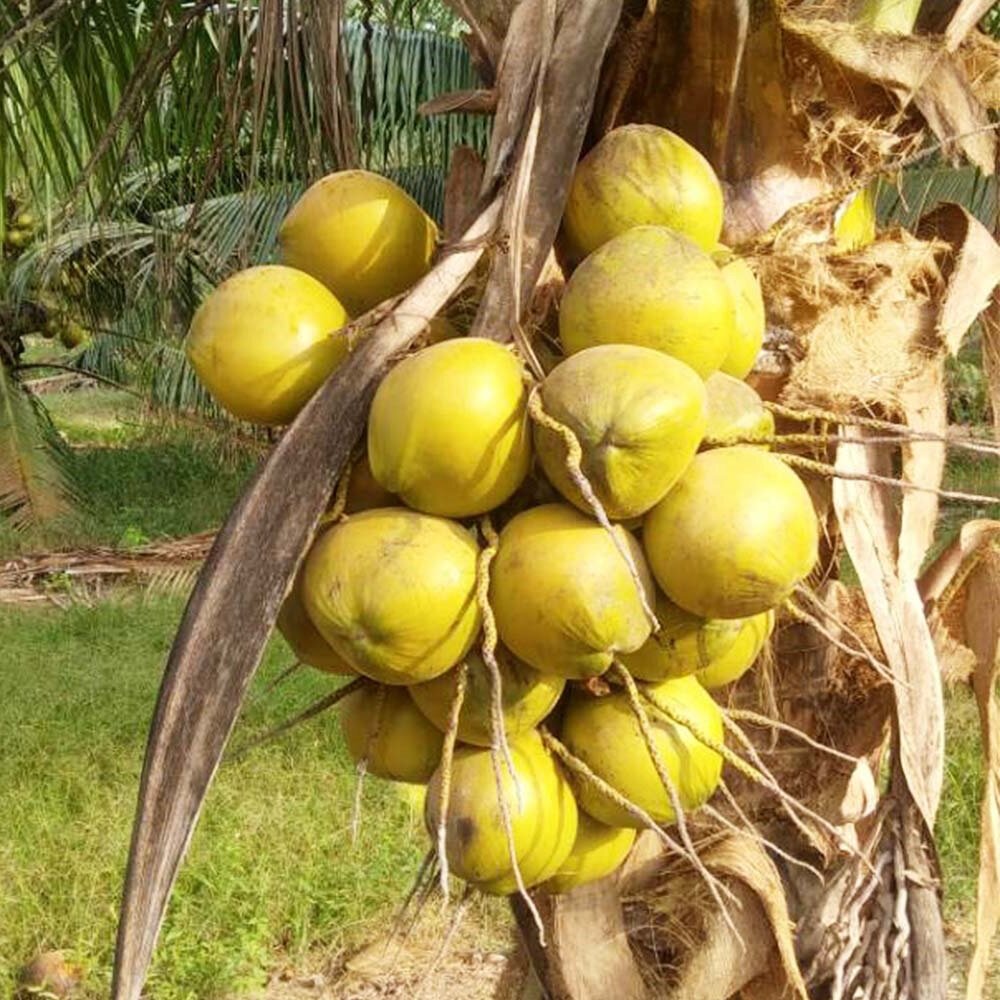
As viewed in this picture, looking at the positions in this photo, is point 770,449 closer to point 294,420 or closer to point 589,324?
point 589,324

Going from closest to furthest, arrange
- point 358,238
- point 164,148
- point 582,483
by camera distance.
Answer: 1. point 582,483
2. point 358,238
3. point 164,148

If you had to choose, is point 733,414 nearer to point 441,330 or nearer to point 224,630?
point 441,330

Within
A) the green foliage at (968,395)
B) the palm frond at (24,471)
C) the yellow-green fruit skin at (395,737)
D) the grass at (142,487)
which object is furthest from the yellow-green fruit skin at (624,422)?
the green foliage at (968,395)

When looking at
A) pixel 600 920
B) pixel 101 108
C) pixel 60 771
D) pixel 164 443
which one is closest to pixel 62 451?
pixel 164 443

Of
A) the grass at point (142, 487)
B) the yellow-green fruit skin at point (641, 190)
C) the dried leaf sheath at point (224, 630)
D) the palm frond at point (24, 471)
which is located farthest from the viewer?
the grass at point (142, 487)

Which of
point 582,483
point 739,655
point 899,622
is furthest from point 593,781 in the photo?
point 899,622

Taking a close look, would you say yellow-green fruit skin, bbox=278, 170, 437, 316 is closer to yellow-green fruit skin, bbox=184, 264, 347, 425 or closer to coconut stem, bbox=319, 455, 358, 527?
yellow-green fruit skin, bbox=184, 264, 347, 425

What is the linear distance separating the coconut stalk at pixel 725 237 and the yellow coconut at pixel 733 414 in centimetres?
14

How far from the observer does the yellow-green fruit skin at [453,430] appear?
0.91 m

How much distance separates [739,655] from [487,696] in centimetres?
Answer: 20

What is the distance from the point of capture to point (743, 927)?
53.5 inches

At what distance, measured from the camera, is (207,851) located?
13.3 feet

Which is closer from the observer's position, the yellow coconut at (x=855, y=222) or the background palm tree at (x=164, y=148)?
the yellow coconut at (x=855, y=222)

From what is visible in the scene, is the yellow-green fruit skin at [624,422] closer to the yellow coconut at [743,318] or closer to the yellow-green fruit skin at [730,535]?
the yellow-green fruit skin at [730,535]
